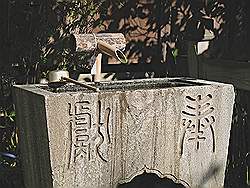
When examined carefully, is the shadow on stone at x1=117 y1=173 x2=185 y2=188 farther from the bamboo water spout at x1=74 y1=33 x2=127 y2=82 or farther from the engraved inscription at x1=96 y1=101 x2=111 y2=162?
the bamboo water spout at x1=74 y1=33 x2=127 y2=82

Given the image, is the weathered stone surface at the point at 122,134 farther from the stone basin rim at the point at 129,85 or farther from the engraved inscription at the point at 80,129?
the stone basin rim at the point at 129,85

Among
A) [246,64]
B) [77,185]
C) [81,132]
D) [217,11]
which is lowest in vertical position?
[77,185]

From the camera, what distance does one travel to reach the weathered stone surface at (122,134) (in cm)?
335

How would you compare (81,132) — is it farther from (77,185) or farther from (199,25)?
(199,25)

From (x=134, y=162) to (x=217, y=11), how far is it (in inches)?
107

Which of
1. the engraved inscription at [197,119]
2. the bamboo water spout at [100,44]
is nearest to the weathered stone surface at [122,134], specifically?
the engraved inscription at [197,119]

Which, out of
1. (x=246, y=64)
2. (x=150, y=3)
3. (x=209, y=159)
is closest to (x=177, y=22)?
(x=150, y=3)

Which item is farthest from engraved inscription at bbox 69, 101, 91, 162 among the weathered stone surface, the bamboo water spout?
the bamboo water spout

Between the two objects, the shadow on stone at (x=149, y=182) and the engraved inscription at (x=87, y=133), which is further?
the shadow on stone at (x=149, y=182)

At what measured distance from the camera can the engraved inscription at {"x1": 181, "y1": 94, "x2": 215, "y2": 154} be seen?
3631mm

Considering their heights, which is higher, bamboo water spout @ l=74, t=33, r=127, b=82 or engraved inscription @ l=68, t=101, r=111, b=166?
bamboo water spout @ l=74, t=33, r=127, b=82

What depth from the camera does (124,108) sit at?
136 inches

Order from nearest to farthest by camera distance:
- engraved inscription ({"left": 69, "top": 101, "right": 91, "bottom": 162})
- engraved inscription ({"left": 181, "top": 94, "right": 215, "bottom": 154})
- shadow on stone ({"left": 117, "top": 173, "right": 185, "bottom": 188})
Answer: engraved inscription ({"left": 69, "top": 101, "right": 91, "bottom": 162})
engraved inscription ({"left": 181, "top": 94, "right": 215, "bottom": 154})
shadow on stone ({"left": 117, "top": 173, "right": 185, "bottom": 188})

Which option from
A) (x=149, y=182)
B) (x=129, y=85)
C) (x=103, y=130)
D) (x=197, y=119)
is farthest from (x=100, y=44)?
(x=149, y=182)
